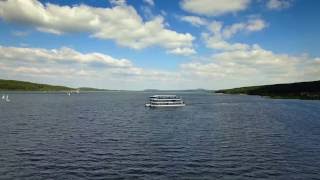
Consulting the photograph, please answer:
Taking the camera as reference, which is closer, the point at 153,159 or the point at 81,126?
the point at 153,159

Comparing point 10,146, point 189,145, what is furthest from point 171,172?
point 10,146

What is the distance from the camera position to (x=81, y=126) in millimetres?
84750

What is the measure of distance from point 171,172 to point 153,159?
6931 millimetres

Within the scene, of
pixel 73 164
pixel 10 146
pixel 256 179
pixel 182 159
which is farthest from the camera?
pixel 10 146

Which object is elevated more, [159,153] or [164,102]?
[164,102]

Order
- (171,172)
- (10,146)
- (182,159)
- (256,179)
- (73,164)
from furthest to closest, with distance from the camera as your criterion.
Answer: (10,146) → (182,159) → (73,164) → (171,172) → (256,179)

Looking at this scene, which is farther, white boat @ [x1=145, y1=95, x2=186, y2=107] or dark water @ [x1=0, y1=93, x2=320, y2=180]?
white boat @ [x1=145, y1=95, x2=186, y2=107]

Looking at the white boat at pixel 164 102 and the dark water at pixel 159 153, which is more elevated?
the white boat at pixel 164 102

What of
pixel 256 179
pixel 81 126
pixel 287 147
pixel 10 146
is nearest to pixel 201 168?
pixel 256 179

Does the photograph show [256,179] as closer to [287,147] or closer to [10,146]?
[287,147]

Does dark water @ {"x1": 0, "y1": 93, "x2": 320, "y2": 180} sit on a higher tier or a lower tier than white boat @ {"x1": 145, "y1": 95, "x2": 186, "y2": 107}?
lower

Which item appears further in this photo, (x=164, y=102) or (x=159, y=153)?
(x=164, y=102)

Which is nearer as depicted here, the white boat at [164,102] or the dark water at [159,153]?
the dark water at [159,153]

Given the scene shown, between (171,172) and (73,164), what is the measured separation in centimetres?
1268
